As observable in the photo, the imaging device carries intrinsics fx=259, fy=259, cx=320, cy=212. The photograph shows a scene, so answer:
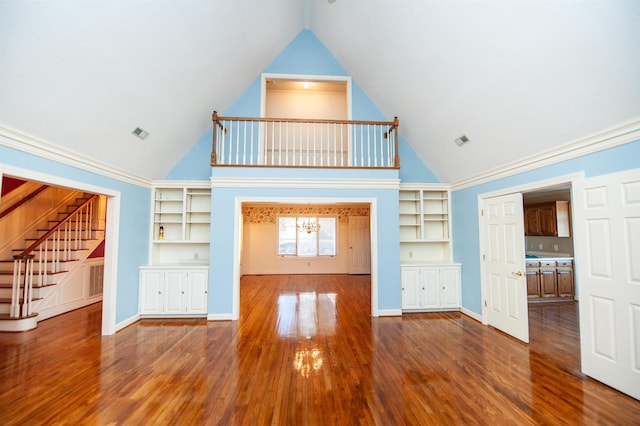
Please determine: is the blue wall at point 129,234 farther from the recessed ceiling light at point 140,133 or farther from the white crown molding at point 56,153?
the recessed ceiling light at point 140,133

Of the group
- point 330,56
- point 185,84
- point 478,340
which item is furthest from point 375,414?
point 330,56

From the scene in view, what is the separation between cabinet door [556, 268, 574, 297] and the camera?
560 centimetres

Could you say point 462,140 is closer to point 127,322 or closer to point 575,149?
point 575,149

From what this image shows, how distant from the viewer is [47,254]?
454 centimetres

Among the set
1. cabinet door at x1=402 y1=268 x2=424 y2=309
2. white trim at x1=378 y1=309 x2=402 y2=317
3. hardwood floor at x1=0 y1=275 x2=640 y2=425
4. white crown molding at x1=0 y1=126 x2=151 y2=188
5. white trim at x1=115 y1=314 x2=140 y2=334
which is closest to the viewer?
hardwood floor at x1=0 y1=275 x2=640 y2=425

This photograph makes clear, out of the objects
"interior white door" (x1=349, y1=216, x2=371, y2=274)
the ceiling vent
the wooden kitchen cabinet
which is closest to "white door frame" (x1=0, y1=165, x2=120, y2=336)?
the ceiling vent

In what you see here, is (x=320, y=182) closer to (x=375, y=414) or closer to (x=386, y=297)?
(x=386, y=297)

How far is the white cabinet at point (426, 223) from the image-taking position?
5336 millimetres

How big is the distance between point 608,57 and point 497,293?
3.22 metres

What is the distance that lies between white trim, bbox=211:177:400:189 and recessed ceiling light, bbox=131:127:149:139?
112cm

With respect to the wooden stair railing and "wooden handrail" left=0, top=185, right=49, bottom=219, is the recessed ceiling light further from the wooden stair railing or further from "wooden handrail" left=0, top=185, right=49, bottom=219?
"wooden handrail" left=0, top=185, right=49, bottom=219

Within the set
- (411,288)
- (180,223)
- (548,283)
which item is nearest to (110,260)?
(180,223)

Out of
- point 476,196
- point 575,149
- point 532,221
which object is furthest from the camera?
point 532,221

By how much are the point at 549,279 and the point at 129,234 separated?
8241mm
